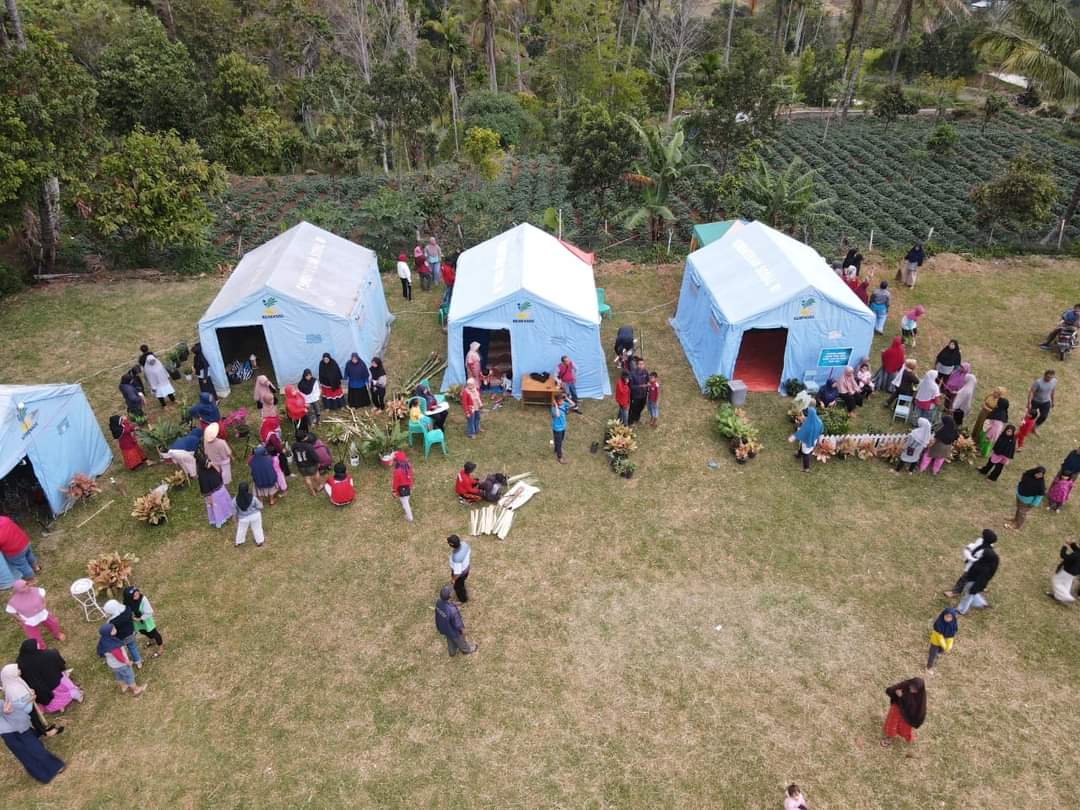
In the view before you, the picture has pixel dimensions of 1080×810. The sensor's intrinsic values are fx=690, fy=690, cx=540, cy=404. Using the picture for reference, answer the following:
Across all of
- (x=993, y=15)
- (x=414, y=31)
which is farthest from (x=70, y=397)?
(x=993, y=15)

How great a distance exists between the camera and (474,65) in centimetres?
4475

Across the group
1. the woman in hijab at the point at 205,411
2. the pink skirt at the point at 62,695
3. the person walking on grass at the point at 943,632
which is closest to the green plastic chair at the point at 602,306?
the woman in hijab at the point at 205,411

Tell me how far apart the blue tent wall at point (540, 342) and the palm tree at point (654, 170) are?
7.16 metres

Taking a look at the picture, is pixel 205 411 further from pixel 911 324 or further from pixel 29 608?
pixel 911 324

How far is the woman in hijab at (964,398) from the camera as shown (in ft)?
43.6

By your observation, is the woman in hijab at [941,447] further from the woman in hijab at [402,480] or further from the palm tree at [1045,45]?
the palm tree at [1045,45]

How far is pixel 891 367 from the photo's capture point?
48.4 feet

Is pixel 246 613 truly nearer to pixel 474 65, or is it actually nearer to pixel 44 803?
pixel 44 803

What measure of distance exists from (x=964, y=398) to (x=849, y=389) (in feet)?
6.72

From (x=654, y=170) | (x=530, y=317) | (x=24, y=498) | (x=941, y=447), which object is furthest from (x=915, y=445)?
(x=24, y=498)

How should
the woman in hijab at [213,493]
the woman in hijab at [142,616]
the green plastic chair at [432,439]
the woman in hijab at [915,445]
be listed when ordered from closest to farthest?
the woman in hijab at [142,616] → the woman in hijab at [213,493] → the woman in hijab at [915,445] → the green plastic chair at [432,439]

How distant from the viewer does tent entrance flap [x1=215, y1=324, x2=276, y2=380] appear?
54.0ft

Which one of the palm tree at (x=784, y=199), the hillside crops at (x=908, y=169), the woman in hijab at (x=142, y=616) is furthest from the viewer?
the hillside crops at (x=908, y=169)

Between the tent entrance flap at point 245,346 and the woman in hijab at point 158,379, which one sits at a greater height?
the woman in hijab at point 158,379
